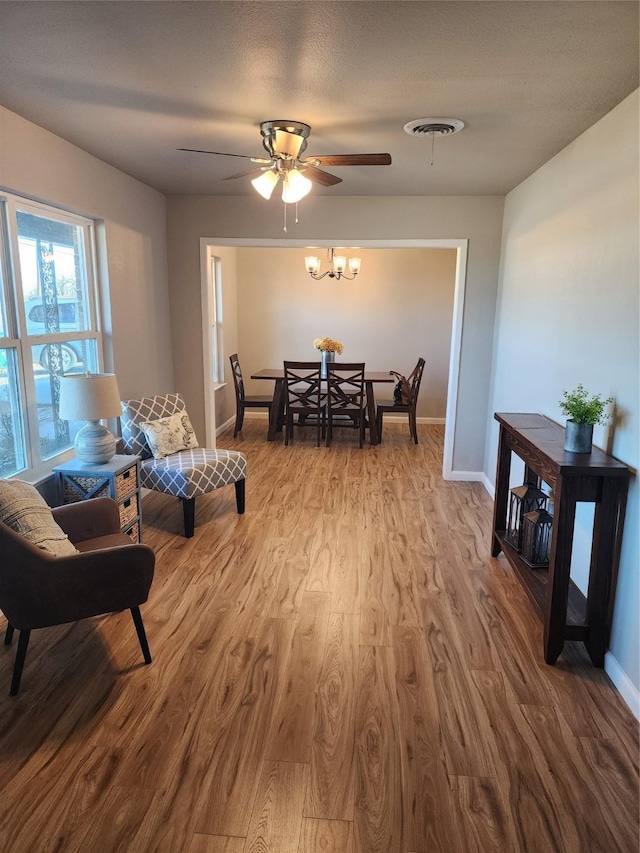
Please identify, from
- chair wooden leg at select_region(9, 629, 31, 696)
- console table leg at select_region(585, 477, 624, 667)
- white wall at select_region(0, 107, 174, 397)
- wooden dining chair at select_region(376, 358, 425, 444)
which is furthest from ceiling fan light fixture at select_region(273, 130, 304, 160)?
wooden dining chair at select_region(376, 358, 425, 444)

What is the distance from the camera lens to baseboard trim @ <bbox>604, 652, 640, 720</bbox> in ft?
6.92

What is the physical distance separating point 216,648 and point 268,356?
18.0 ft

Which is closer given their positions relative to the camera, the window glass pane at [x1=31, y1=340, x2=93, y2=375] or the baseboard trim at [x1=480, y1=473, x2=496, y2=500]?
the window glass pane at [x1=31, y1=340, x2=93, y2=375]

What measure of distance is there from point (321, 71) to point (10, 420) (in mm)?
2352

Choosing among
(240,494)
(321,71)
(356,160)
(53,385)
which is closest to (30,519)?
(53,385)

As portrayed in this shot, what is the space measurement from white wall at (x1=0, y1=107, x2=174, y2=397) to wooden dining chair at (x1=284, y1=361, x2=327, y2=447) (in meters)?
1.54

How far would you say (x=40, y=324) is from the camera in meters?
3.25

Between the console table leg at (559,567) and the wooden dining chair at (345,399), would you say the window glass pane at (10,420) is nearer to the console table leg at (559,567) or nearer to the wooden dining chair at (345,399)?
the console table leg at (559,567)

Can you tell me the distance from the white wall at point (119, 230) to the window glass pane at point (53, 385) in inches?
14.1

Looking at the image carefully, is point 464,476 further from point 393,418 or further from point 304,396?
Answer: point 393,418

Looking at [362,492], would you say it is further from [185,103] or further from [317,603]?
[185,103]

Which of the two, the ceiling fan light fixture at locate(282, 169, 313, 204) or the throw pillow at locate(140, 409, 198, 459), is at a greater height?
the ceiling fan light fixture at locate(282, 169, 313, 204)

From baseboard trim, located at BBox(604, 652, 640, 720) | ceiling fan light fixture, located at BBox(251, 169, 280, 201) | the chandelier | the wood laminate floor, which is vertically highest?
ceiling fan light fixture, located at BBox(251, 169, 280, 201)

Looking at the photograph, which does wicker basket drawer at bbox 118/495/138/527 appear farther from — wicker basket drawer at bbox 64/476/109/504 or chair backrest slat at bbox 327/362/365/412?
chair backrest slat at bbox 327/362/365/412
